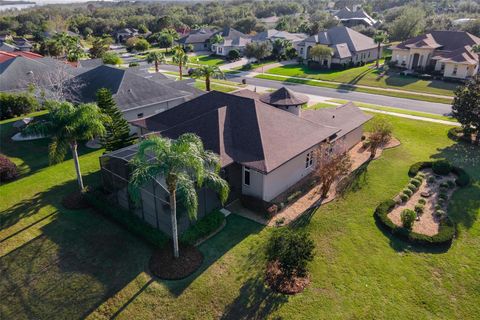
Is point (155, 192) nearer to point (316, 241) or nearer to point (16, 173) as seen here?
point (316, 241)

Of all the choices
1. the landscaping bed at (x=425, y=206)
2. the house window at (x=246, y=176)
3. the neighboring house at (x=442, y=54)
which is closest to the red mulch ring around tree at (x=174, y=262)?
the house window at (x=246, y=176)

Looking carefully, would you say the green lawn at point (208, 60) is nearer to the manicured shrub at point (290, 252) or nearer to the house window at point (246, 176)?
the house window at point (246, 176)

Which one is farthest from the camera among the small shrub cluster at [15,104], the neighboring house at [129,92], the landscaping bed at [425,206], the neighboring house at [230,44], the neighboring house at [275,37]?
the neighboring house at [275,37]

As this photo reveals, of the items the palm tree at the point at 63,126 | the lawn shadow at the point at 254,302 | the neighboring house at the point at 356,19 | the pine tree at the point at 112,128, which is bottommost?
the lawn shadow at the point at 254,302

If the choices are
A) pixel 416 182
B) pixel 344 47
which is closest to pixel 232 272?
pixel 416 182

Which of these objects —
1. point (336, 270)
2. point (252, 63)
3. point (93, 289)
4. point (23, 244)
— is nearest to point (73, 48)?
point (252, 63)
